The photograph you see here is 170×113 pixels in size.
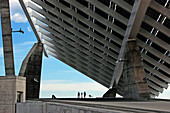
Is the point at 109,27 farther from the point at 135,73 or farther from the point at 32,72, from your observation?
the point at 32,72

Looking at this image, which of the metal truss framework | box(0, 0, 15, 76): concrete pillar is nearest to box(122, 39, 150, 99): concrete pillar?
the metal truss framework

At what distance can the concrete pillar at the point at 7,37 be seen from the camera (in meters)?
18.5

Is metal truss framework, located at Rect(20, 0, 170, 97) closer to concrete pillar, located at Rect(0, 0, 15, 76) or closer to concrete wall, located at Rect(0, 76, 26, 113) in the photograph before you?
concrete pillar, located at Rect(0, 0, 15, 76)

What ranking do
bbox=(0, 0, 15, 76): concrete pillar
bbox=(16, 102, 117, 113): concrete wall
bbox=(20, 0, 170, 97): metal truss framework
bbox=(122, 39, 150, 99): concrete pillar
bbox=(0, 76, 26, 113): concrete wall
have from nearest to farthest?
bbox=(16, 102, 117, 113): concrete wall, bbox=(0, 76, 26, 113): concrete wall, bbox=(20, 0, 170, 97): metal truss framework, bbox=(122, 39, 150, 99): concrete pillar, bbox=(0, 0, 15, 76): concrete pillar

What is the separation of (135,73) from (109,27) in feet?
15.9

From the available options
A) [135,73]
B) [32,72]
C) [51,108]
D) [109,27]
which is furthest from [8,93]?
[32,72]

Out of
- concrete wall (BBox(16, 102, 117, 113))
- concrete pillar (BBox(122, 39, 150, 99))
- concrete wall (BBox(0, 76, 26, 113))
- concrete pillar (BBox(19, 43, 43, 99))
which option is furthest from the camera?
concrete pillar (BBox(19, 43, 43, 99))

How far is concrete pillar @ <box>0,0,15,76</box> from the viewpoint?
18.5 m

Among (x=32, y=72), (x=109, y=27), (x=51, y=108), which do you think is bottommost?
(x=51, y=108)

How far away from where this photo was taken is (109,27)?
20609mm

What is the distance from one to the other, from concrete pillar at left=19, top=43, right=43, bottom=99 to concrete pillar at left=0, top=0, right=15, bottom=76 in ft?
34.7

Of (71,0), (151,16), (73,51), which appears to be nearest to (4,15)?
(71,0)

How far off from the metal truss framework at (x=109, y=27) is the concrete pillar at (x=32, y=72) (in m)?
3.26

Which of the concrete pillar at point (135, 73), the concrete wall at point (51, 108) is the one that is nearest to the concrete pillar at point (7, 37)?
the concrete wall at point (51, 108)
